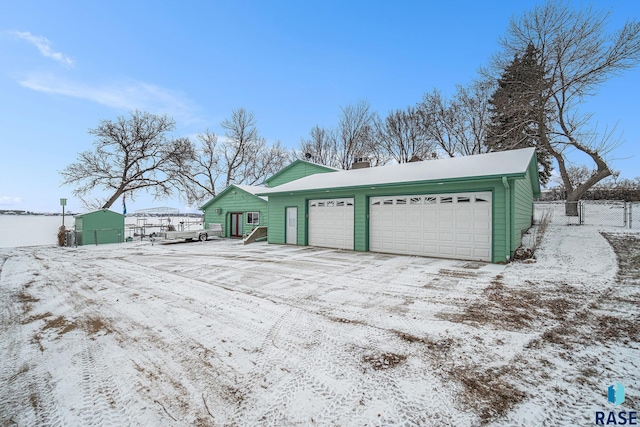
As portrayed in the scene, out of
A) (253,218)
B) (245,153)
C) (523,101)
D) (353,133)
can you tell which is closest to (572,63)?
(523,101)

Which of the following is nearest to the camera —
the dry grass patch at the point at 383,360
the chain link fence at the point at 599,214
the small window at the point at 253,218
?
the dry grass patch at the point at 383,360

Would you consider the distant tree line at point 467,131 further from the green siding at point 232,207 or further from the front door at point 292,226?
the front door at point 292,226

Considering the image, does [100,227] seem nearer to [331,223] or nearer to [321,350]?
[331,223]

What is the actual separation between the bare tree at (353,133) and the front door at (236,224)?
1329 cm

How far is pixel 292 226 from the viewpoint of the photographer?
13.0 metres

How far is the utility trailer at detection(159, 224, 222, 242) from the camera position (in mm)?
16125

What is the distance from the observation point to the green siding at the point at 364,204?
25.9ft

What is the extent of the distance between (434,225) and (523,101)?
12.0 m

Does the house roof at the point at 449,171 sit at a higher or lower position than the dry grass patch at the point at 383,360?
higher

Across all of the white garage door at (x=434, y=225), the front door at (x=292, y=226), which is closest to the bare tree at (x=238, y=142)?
the front door at (x=292, y=226)

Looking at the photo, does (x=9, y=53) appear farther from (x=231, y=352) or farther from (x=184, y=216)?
(x=184, y=216)

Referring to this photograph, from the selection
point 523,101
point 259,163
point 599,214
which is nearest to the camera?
point 523,101

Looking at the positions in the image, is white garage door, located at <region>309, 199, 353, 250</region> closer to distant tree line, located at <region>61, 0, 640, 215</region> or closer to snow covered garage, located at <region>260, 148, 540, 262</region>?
snow covered garage, located at <region>260, 148, 540, 262</region>

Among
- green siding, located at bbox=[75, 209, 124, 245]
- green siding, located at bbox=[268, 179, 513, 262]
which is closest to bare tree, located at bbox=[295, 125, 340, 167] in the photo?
green siding, located at bbox=[268, 179, 513, 262]
